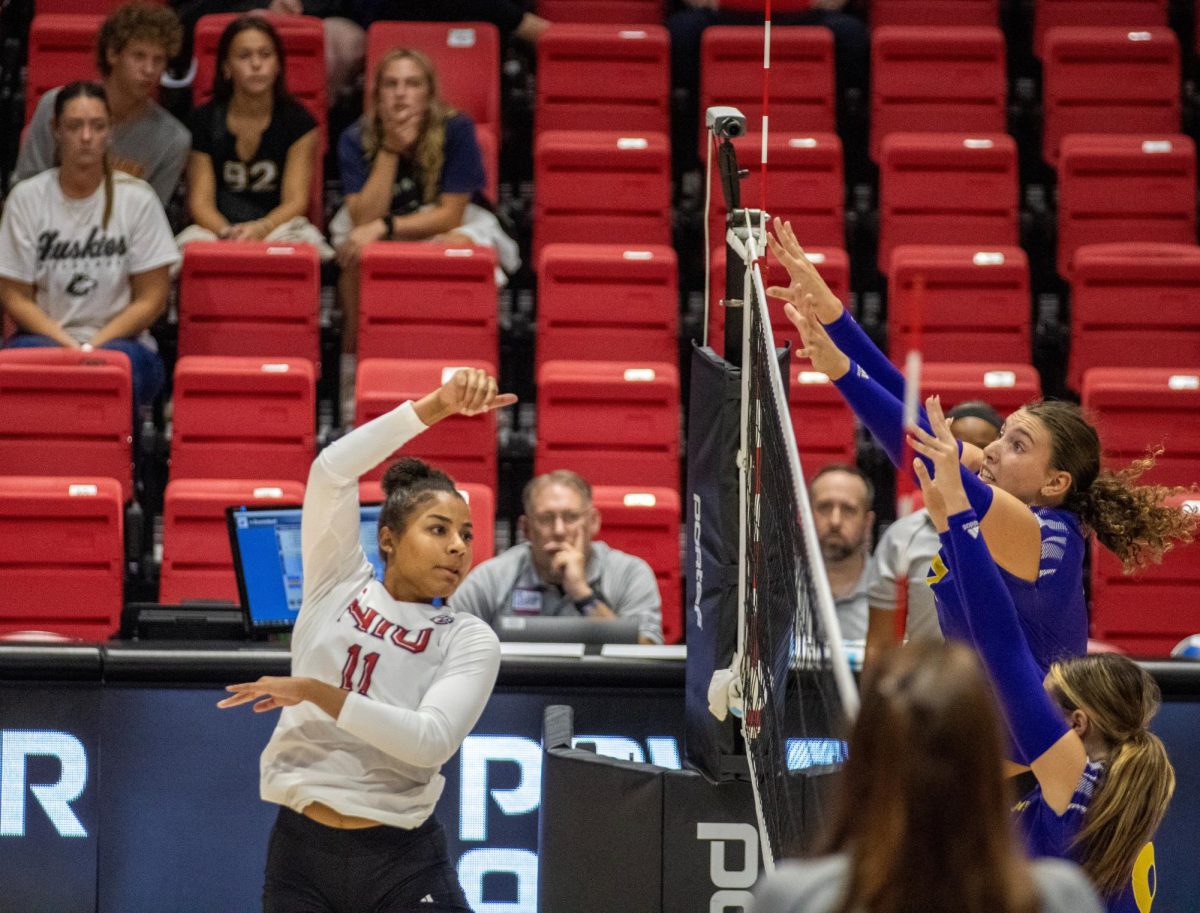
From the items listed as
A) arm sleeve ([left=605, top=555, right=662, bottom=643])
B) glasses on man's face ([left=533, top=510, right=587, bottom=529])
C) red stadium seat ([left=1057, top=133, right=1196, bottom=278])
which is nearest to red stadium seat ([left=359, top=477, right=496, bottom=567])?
glasses on man's face ([left=533, top=510, right=587, bottom=529])

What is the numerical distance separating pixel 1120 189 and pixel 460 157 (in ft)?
9.77

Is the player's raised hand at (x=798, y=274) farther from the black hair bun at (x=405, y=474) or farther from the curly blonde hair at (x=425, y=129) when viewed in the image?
the curly blonde hair at (x=425, y=129)

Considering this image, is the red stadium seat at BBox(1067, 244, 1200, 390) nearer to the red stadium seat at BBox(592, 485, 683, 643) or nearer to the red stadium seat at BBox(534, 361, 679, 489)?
the red stadium seat at BBox(534, 361, 679, 489)

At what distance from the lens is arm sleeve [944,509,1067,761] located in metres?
3.36

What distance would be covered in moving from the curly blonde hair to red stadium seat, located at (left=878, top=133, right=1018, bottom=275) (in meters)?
2.01

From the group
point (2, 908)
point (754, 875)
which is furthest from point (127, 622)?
point (754, 875)

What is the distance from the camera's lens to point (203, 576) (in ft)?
23.1

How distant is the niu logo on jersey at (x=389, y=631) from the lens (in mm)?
4379

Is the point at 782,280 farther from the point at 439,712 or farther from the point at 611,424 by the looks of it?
the point at 439,712

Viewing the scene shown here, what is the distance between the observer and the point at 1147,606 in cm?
720

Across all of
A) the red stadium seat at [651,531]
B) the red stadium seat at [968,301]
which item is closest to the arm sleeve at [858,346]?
the red stadium seat at [651,531]

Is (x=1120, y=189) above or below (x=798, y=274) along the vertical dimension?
above

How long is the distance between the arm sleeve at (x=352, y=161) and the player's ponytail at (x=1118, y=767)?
17.8 feet

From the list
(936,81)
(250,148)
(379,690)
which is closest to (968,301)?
(936,81)
